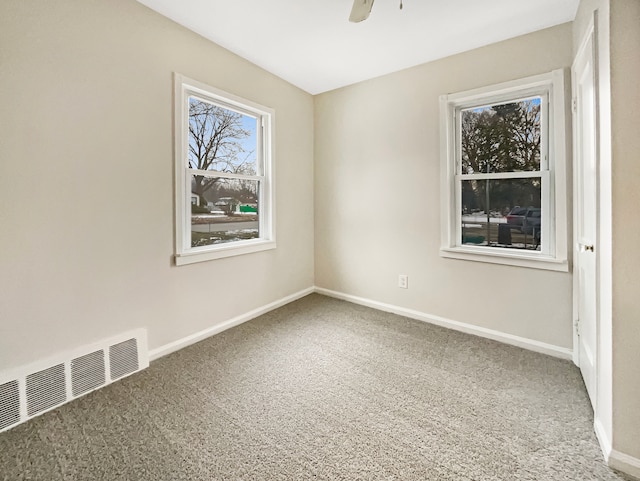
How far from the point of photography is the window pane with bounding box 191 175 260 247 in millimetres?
2648

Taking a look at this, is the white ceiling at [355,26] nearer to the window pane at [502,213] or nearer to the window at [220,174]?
the window at [220,174]

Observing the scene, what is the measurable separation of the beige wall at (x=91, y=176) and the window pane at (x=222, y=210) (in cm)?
28

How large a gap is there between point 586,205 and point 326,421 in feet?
6.69

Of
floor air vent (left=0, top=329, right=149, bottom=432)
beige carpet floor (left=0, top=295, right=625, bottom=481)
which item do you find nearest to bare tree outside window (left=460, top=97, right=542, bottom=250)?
beige carpet floor (left=0, top=295, right=625, bottom=481)

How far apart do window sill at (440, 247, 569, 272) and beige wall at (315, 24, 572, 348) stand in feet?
0.17

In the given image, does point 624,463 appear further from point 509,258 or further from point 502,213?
point 502,213

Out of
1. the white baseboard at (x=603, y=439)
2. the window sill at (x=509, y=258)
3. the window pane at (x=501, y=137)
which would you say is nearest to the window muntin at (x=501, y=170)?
the window pane at (x=501, y=137)

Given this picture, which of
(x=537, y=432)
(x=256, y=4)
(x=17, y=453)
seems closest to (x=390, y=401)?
(x=537, y=432)

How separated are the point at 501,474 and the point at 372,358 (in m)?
1.09

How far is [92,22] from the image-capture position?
1905 millimetres

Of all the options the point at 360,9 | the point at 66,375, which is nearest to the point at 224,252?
the point at 66,375

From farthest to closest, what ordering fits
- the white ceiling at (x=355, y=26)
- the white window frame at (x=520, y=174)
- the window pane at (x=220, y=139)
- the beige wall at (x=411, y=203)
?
the window pane at (x=220, y=139) → the beige wall at (x=411, y=203) → the white window frame at (x=520, y=174) → the white ceiling at (x=355, y=26)

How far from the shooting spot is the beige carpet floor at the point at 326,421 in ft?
4.41

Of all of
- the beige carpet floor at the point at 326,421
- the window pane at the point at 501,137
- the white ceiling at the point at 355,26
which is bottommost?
the beige carpet floor at the point at 326,421
